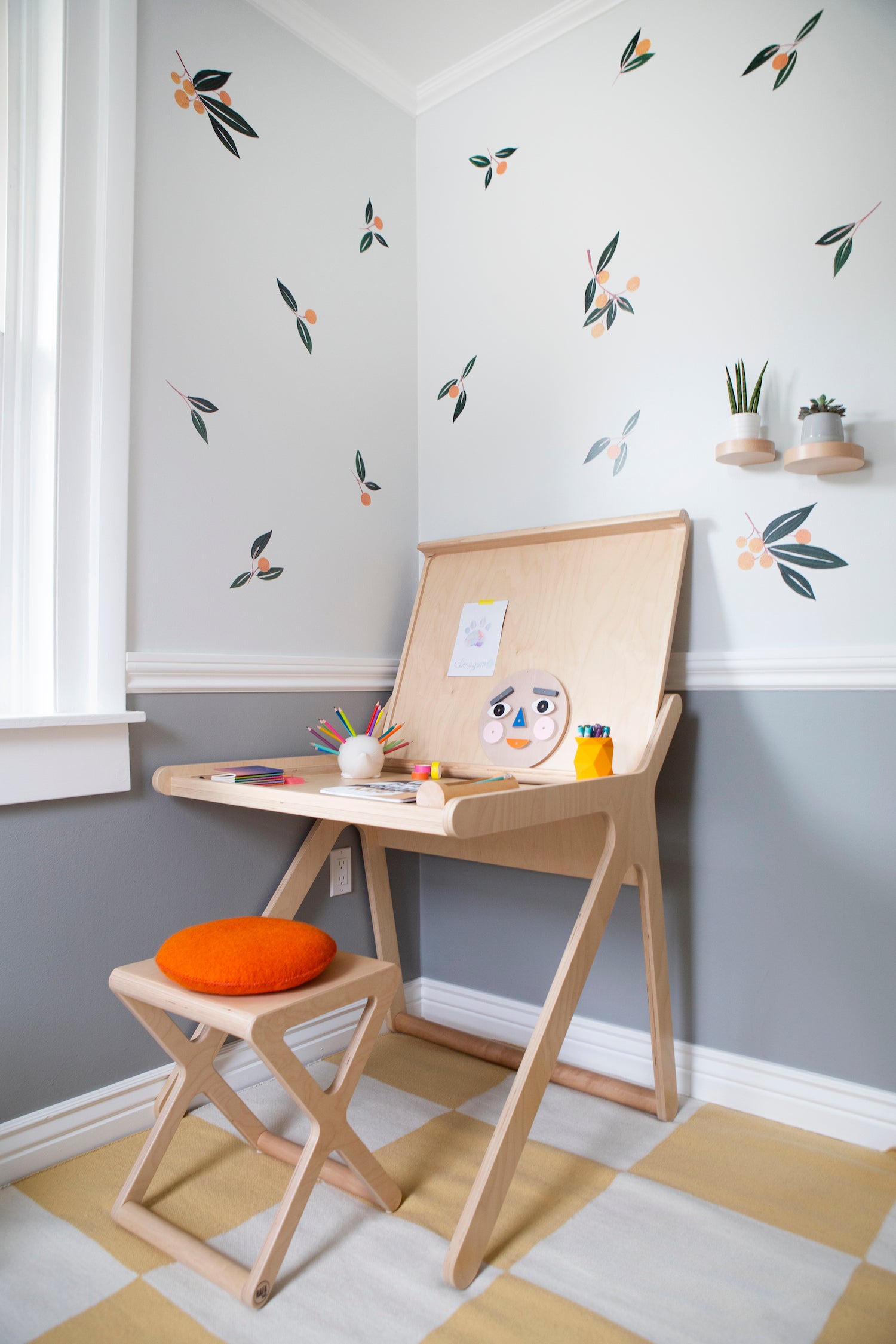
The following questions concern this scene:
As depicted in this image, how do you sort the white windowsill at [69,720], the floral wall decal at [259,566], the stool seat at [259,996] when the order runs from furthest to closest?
1. the floral wall decal at [259,566]
2. the white windowsill at [69,720]
3. the stool seat at [259,996]

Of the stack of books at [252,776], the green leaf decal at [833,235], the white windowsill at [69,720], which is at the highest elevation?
the green leaf decal at [833,235]

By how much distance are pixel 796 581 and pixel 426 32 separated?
1.62 meters

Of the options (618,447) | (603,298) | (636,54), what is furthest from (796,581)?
(636,54)

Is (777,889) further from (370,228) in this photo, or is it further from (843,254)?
(370,228)

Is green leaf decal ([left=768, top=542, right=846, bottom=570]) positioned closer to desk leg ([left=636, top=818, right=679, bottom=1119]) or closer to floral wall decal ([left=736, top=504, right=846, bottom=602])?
floral wall decal ([left=736, top=504, right=846, bottom=602])

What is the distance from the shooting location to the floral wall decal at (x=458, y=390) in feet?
7.32

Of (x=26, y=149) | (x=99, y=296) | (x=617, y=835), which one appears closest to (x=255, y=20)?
(x=26, y=149)

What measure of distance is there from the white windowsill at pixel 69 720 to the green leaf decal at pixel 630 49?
178 cm

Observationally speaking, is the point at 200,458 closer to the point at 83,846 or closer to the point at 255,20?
the point at 83,846

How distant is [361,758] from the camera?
173 cm

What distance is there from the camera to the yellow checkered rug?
1.15 metres

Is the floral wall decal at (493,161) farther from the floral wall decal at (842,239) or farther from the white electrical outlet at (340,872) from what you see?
the white electrical outlet at (340,872)

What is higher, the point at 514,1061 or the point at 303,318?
the point at 303,318

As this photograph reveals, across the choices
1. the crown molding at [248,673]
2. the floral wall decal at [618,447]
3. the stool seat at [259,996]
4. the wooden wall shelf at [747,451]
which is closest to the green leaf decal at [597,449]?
the floral wall decal at [618,447]
